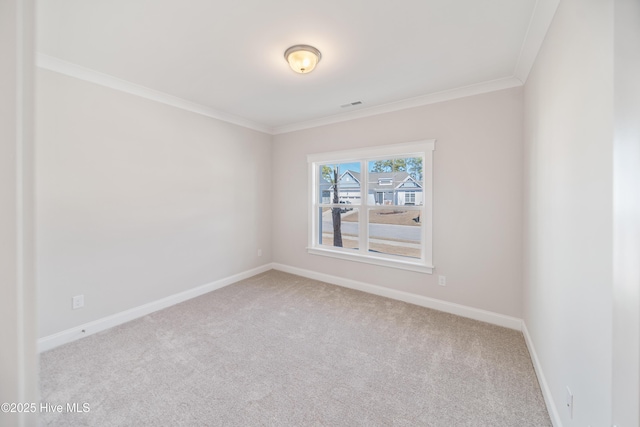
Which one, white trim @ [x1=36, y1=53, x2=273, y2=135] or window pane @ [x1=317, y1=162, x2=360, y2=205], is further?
window pane @ [x1=317, y1=162, x2=360, y2=205]

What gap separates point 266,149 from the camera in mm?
4461

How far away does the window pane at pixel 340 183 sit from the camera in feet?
12.6

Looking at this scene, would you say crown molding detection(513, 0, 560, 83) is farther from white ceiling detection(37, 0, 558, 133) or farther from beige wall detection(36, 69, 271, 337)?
beige wall detection(36, 69, 271, 337)


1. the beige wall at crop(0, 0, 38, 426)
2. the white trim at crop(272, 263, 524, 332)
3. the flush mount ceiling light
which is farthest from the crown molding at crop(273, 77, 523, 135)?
the beige wall at crop(0, 0, 38, 426)

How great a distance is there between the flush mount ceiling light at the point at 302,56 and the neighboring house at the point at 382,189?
6.01ft

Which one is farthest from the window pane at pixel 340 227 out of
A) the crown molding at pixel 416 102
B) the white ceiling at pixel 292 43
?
the white ceiling at pixel 292 43

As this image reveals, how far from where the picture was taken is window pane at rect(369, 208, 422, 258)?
131 inches

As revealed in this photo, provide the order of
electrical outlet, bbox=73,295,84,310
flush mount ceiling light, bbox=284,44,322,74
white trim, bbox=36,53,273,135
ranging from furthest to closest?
electrical outlet, bbox=73,295,84,310, white trim, bbox=36,53,273,135, flush mount ceiling light, bbox=284,44,322,74

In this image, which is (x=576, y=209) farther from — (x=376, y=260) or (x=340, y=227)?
(x=340, y=227)

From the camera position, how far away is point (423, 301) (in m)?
3.15

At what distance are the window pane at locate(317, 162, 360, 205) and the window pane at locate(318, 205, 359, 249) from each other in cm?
16

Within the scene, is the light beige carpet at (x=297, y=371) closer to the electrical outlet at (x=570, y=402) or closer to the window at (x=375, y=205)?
the electrical outlet at (x=570, y=402)

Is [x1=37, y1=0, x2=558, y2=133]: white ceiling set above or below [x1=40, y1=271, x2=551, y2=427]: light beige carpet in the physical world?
above

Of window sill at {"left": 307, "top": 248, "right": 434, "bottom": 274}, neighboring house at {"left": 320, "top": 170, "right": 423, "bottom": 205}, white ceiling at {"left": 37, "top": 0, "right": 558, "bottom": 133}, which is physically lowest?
window sill at {"left": 307, "top": 248, "right": 434, "bottom": 274}
